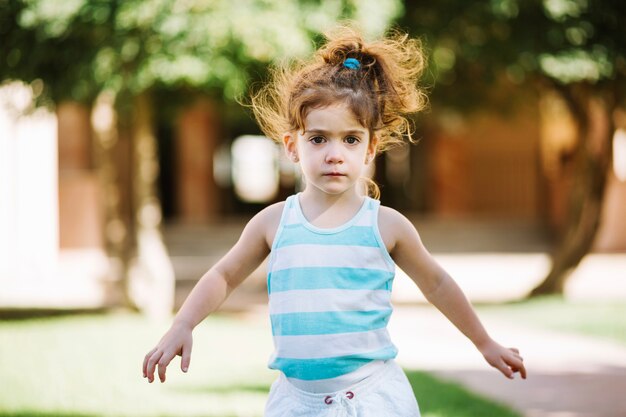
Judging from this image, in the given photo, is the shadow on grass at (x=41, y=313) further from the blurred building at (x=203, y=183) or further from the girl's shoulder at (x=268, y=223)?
the girl's shoulder at (x=268, y=223)

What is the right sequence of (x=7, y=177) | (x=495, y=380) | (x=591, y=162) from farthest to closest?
(x=7, y=177) < (x=591, y=162) < (x=495, y=380)

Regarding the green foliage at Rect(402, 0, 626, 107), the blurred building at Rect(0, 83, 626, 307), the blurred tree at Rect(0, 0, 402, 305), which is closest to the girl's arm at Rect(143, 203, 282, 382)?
the blurred tree at Rect(0, 0, 402, 305)

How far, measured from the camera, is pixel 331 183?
3070 millimetres

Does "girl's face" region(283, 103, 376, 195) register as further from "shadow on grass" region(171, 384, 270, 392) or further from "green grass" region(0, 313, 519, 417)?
"shadow on grass" region(171, 384, 270, 392)

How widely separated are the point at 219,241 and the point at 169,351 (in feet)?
56.2

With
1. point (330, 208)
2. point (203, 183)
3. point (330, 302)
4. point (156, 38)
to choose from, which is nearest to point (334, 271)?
point (330, 302)

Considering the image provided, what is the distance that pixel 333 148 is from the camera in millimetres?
3053

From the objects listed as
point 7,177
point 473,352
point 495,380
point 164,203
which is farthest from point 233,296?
point 164,203

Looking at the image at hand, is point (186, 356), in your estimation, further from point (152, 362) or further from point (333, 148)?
point (333, 148)

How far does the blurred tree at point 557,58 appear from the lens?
10.3 m

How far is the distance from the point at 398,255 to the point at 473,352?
578 cm

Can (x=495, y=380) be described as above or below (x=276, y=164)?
below

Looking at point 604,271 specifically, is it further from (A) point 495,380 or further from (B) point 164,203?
(B) point 164,203

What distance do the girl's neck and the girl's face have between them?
6 cm
